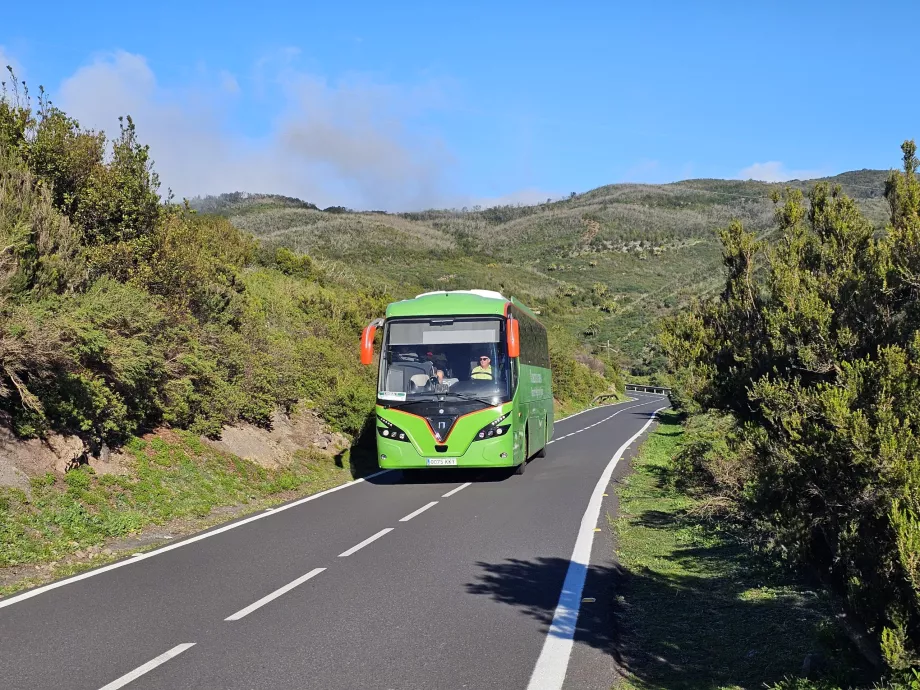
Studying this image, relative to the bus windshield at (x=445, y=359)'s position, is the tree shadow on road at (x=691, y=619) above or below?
below

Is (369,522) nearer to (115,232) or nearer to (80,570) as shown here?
(80,570)

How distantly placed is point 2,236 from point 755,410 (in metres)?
10.2

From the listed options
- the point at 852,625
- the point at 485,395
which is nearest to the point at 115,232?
the point at 485,395

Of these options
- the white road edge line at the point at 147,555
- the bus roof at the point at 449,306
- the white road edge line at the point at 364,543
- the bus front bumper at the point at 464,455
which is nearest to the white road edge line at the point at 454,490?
the bus front bumper at the point at 464,455

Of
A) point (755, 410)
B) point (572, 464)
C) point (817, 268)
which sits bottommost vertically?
point (572, 464)

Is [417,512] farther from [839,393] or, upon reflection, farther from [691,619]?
Result: [839,393]

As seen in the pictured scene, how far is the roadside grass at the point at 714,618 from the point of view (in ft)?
16.6

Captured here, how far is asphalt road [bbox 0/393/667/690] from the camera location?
17.4ft

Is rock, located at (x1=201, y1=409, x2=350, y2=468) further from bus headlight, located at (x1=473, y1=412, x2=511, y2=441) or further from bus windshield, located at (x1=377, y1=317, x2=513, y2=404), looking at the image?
bus headlight, located at (x1=473, y1=412, x2=511, y2=441)

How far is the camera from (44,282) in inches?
498

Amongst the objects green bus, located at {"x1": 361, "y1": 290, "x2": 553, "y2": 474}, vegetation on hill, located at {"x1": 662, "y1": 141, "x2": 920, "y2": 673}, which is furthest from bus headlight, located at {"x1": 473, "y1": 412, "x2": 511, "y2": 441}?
vegetation on hill, located at {"x1": 662, "y1": 141, "x2": 920, "y2": 673}

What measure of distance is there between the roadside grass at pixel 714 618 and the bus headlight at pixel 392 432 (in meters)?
5.45

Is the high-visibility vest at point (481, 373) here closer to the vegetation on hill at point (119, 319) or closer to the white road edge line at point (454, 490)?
the white road edge line at point (454, 490)

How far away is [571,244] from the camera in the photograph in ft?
399
